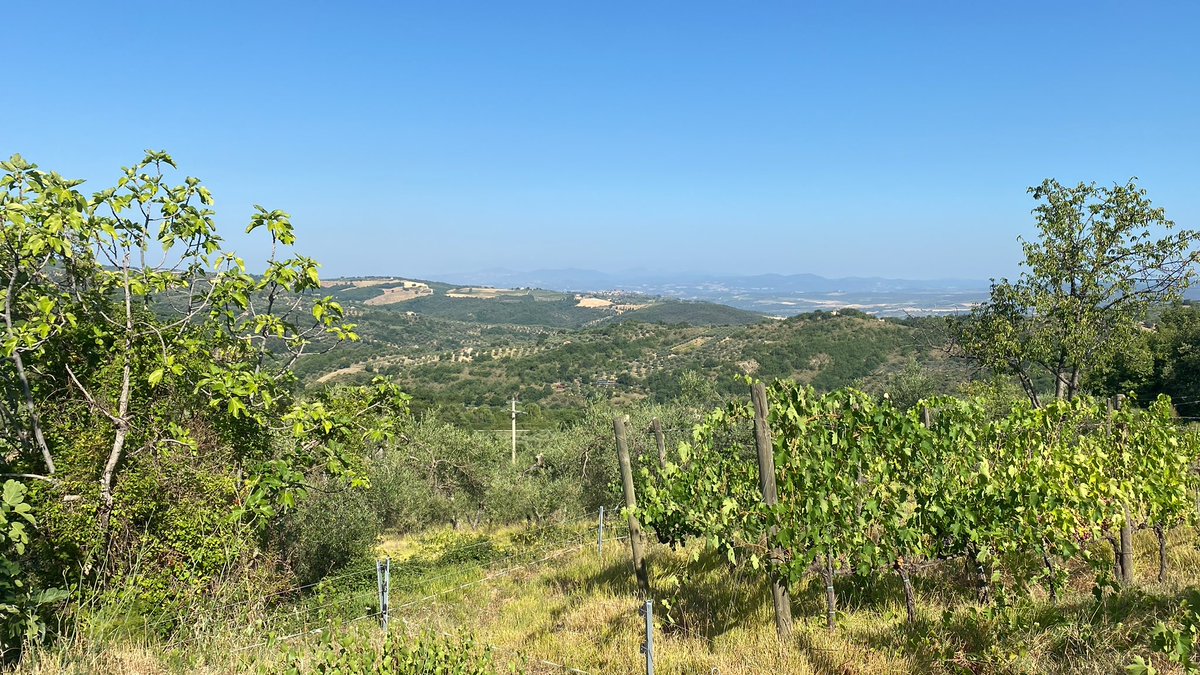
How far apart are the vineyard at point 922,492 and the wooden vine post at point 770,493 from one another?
0.06ft

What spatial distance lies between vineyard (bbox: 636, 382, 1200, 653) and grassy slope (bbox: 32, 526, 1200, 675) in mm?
261

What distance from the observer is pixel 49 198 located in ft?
17.6

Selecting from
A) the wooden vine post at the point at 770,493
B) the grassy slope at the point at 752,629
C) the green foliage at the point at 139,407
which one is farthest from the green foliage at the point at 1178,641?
the green foliage at the point at 139,407

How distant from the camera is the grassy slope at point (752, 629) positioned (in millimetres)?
4348

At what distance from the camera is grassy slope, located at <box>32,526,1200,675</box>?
435 cm

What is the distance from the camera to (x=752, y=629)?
5.68m

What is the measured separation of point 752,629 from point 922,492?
209cm

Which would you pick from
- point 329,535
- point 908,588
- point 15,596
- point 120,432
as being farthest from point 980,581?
point 329,535

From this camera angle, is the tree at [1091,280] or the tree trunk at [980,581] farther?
the tree at [1091,280]

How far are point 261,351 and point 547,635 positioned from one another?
481 cm

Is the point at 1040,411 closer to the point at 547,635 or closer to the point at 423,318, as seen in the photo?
the point at 547,635

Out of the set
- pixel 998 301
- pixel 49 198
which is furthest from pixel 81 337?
pixel 998 301

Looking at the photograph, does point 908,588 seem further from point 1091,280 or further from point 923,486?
point 1091,280

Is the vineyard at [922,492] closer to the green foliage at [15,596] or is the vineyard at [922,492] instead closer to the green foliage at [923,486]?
the green foliage at [923,486]
